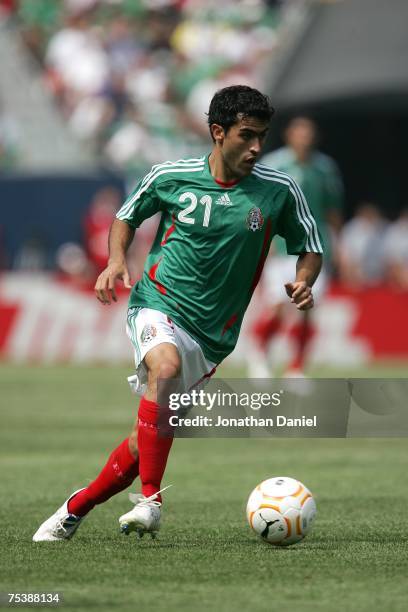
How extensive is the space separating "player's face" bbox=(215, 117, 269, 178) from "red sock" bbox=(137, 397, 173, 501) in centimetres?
121

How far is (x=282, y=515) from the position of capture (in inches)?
259

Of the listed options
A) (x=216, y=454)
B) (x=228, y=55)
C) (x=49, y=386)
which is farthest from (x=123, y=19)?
(x=216, y=454)

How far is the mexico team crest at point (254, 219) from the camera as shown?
6.79 meters

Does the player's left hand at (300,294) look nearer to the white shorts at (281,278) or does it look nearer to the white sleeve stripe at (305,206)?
the white sleeve stripe at (305,206)

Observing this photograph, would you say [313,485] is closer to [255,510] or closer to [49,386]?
[255,510]

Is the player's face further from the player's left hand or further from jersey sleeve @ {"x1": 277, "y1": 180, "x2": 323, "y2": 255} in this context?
the player's left hand

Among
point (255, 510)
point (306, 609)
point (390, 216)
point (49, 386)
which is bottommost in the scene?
point (306, 609)

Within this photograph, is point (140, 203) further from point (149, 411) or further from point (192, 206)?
point (149, 411)

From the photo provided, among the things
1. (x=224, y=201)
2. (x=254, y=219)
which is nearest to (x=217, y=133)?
(x=224, y=201)

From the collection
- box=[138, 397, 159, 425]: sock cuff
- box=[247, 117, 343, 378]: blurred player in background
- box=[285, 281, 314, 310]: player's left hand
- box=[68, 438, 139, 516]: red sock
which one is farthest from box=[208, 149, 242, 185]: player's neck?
box=[247, 117, 343, 378]: blurred player in background

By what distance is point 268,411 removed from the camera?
6367 mm

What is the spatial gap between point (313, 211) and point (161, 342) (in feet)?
25.3

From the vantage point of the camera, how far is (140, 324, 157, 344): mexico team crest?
21.9 ft

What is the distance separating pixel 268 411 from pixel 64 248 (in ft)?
60.8
